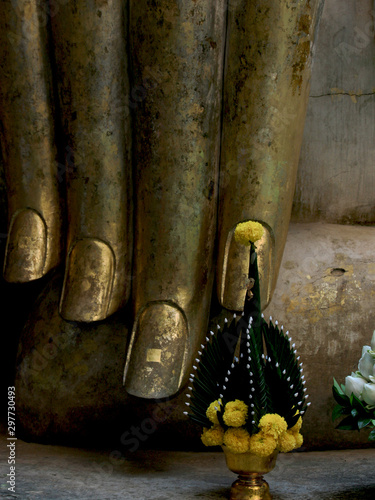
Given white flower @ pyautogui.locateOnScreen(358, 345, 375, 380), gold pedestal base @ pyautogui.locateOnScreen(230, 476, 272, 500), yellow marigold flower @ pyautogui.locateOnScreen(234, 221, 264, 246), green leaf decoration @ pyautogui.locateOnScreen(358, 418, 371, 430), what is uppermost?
yellow marigold flower @ pyautogui.locateOnScreen(234, 221, 264, 246)

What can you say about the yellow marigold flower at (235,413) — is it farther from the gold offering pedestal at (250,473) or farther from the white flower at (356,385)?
the white flower at (356,385)

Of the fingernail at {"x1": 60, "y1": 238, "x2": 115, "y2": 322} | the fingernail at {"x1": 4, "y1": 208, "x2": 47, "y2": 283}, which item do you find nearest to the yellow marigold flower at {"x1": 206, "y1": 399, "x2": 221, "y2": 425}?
the fingernail at {"x1": 60, "y1": 238, "x2": 115, "y2": 322}

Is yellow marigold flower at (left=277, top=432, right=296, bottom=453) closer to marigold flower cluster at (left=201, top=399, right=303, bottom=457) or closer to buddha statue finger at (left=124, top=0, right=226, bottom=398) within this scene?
marigold flower cluster at (left=201, top=399, right=303, bottom=457)

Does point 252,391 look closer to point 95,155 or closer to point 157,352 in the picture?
point 157,352

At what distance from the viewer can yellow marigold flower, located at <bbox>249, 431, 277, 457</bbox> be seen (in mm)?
1123

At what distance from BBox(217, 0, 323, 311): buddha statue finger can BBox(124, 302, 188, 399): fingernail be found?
0.12 m

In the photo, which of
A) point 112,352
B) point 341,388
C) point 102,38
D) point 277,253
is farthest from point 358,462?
point 102,38

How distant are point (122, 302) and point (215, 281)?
0.20 m

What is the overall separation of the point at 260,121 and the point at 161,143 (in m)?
0.21

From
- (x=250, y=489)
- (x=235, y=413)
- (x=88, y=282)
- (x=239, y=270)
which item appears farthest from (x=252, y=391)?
(x=88, y=282)

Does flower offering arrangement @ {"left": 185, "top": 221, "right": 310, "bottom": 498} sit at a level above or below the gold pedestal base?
above

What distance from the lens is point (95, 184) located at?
1427 millimetres

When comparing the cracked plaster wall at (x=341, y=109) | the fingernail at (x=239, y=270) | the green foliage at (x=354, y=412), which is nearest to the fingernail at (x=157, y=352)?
the fingernail at (x=239, y=270)

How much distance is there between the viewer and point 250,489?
1160mm
